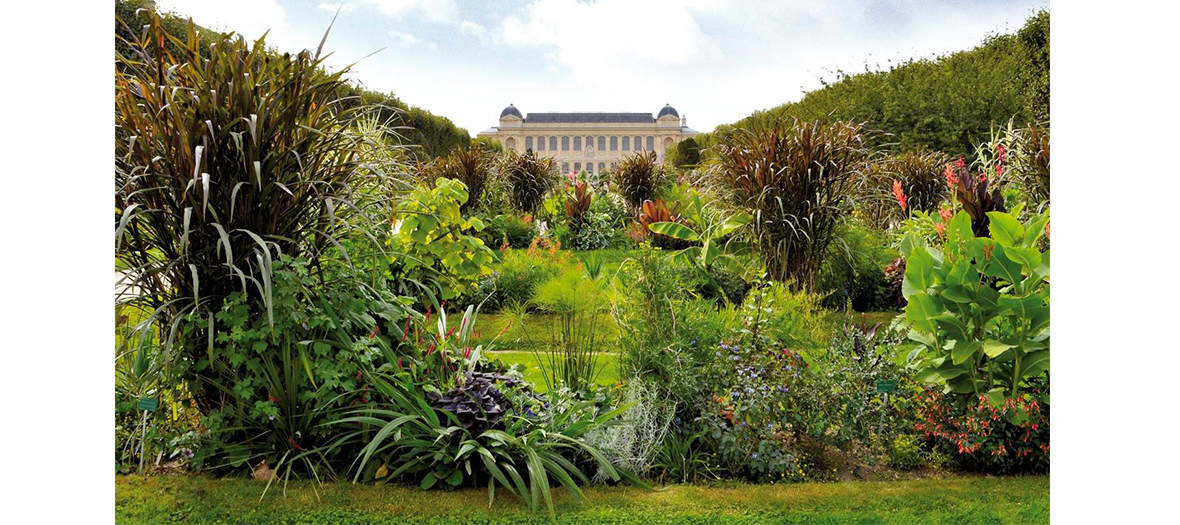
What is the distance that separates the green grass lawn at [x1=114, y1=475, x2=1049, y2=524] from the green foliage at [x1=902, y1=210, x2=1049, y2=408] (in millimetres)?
449

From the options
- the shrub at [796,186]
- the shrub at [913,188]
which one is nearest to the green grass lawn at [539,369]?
the shrub at [796,186]

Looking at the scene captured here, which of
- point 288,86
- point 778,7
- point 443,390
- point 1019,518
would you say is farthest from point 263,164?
point 778,7

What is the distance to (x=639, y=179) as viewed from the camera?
11445 mm

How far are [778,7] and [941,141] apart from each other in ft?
42.9

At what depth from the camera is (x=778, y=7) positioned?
6.70m

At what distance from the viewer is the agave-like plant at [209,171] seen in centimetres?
257

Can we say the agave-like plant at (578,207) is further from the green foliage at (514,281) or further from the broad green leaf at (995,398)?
the broad green leaf at (995,398)

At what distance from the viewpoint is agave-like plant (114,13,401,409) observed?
8.43 feet

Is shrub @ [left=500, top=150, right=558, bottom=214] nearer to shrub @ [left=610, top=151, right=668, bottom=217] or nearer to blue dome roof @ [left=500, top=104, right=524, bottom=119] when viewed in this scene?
shrub @ [left=610, top=151, right=668, bottom=217]

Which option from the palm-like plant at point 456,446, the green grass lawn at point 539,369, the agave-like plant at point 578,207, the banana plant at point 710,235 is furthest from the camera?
the agave-like plant at point 578,207

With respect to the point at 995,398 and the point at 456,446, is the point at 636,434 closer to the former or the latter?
the point at 456,446

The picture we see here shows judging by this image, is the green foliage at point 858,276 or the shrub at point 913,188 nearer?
the green foliage at point 858,276

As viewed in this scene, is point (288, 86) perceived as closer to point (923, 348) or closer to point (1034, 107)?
point (923, 348)

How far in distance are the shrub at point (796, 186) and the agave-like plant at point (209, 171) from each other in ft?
9.34
